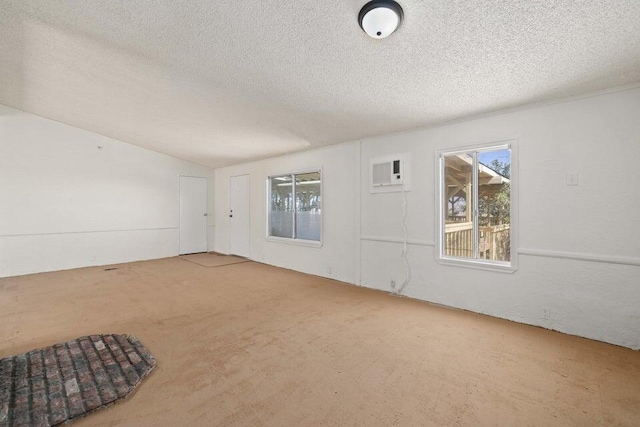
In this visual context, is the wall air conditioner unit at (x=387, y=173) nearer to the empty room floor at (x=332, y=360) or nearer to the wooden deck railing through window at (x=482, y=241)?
the wooden deck railing through window at (x=482, y=241)

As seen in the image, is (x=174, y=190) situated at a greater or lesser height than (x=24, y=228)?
greater

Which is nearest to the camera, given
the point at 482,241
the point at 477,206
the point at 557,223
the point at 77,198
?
the point at 557,223

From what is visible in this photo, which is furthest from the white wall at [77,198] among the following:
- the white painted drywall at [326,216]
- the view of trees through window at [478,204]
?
the view of trees through window at [478,204]

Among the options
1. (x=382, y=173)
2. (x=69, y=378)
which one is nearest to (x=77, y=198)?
(x=69, y=378)

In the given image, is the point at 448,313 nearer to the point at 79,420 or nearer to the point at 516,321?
the point at 516,321

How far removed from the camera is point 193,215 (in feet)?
24.1

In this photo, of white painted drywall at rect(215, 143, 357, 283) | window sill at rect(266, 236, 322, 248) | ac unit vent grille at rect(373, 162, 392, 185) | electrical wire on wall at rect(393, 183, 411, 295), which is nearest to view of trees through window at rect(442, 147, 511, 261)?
electrical wire on wall at rect(393, 183, 411, 295)

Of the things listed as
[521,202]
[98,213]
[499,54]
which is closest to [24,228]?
[98,213]

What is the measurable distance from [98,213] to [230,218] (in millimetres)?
2758

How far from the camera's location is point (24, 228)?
497cm

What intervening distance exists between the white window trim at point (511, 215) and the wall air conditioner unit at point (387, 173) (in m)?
0.51

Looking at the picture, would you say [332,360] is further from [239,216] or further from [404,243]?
[239,216]

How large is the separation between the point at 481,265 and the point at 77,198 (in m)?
7.30

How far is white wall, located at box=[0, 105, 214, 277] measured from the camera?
488 cm
